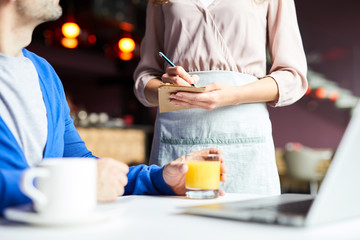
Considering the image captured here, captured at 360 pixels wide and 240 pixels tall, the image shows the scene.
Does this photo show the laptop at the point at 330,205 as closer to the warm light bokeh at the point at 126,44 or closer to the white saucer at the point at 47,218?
the white saucer at the point at 47,218

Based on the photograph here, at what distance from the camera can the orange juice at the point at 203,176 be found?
1.03m

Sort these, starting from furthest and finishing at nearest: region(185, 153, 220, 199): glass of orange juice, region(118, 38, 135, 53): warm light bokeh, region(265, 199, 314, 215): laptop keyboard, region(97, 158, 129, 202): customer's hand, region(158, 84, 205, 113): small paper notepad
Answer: region(118, 38, 135, 53): warm light bokeh → region(158, 84, 205, 113): small paper notepad → region(185, 153, 220, 199): glass of orange juice → region(97, 158, 129, 202): customer's hand → region(265, 199, 314, 215): laptop keyboard

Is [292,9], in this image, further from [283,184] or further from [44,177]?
[283,184]

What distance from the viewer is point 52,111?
3.81 feet

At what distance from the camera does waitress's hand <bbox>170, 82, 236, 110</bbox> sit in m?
1.33

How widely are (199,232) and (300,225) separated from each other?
16cm

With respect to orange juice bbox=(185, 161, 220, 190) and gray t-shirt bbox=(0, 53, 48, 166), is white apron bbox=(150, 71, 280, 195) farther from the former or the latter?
gray t-shirt bbox=(0, 53, 48, 166)

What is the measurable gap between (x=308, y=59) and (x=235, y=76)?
6.58 m

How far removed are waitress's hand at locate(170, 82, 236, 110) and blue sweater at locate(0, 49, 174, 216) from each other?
0.85ft

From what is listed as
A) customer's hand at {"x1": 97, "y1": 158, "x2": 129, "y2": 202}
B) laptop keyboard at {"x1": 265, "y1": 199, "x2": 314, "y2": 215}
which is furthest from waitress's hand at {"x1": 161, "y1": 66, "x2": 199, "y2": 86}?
laptop keyboard at {"x1": 265, "y1": 199, "x2": 314, "y2": 215}

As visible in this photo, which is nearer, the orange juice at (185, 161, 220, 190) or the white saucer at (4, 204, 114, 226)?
the white saucer at (4, 204, 114, 226)

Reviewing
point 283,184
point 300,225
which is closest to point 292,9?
point 300,225

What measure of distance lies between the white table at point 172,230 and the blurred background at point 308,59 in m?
5.17

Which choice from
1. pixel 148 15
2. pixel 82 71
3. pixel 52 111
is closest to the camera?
pixel 52 111
